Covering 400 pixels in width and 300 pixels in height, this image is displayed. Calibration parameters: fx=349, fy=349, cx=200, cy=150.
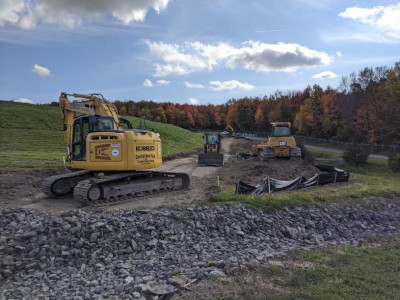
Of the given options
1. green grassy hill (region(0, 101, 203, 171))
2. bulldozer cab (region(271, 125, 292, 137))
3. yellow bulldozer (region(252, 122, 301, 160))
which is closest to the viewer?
green grassy hill (region(0, 101, 203, 171))

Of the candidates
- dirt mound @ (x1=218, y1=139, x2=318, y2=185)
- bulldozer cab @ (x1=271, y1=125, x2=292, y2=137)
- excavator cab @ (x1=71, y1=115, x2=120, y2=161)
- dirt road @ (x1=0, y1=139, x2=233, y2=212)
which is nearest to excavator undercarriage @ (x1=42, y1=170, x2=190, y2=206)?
dirt road @ (x1=0, y1=139, x2=233, y2=212)

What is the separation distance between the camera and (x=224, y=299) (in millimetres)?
5609

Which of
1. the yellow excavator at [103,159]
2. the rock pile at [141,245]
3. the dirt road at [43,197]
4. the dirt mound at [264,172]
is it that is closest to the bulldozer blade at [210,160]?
the dirt mound at [264,172]

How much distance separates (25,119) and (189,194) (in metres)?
30.5

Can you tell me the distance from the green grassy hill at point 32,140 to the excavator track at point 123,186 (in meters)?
6.75

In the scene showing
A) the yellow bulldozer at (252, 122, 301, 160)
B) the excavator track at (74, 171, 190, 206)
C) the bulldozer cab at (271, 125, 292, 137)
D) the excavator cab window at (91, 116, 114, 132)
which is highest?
the excavator cab window at (91, 116, 114, 132)

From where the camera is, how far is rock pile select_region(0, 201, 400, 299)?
20.8 ft

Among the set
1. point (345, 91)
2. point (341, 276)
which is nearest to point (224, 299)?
point (341, 276)

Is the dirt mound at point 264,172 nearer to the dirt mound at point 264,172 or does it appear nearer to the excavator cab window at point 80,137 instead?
the dirt mound at point 264,172

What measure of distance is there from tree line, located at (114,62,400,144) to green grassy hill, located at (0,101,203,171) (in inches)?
1153

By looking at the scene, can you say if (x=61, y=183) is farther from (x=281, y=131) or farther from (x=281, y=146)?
(x=281, y=131)

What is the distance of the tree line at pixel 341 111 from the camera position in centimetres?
4912

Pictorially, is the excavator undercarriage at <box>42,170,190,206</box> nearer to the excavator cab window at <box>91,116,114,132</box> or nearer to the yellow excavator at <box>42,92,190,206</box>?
the yellow excavator at <box>42,92,190,206</box>

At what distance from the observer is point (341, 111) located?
197 feet
